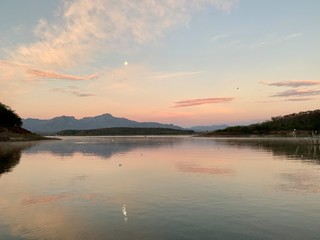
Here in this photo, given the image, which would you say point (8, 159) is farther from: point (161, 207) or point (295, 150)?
point (295, 150)

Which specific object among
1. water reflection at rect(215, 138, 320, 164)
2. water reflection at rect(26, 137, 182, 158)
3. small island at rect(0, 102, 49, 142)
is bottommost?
water reflection at rect(215, 138, 320, 164)

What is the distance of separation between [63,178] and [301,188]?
24.2m

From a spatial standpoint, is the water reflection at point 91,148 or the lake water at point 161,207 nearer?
the lake water at point 161,207

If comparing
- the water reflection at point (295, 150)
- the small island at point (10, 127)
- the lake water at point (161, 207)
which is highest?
the small island at point (10, 127)

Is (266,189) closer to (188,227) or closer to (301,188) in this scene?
(301,188)

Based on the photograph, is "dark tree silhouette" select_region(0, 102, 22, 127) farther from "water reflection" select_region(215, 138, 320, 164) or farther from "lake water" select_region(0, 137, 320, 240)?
"lake water" select_region(0, 137, 320, 240)

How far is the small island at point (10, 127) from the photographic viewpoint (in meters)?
159

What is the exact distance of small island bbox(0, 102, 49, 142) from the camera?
158688mm

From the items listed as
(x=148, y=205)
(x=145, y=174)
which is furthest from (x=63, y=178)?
(x=148, y=205)

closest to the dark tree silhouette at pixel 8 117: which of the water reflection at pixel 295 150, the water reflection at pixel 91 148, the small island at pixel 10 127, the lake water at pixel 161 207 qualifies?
the small island at pixel 10 127

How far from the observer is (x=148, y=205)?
73.9ft

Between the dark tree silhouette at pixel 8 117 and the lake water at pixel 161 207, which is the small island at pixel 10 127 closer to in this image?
the dark tree silhouette at pixel 8 117

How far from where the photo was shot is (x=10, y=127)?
17812 cm

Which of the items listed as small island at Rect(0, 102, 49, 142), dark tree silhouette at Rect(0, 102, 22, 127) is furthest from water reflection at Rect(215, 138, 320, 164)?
dark tree silhouette at Rect(0, 102, 22, 127)
